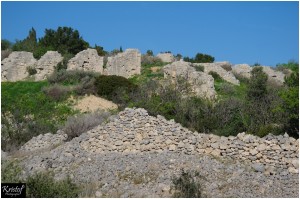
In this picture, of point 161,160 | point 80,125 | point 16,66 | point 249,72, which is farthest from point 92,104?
point 249,72

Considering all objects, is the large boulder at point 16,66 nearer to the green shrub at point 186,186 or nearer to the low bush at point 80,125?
the low bush at point 80,125

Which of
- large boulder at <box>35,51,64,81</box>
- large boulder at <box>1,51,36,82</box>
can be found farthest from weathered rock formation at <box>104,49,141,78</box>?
large boulder at <box>1,51,36,82</box>

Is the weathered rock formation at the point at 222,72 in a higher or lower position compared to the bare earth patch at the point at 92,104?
higher

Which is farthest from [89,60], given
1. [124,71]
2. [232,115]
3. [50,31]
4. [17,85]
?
[232,115]

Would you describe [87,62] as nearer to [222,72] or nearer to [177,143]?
[222,72]

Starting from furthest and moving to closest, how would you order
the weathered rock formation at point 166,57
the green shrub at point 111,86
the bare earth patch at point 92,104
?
the weathered rock formation at point 166,57
the green shrub at point 111,86
the bare earth patch at point 92,104

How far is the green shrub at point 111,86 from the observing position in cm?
2392

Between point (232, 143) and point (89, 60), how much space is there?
2017cm

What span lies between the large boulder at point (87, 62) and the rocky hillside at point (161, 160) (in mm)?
16434

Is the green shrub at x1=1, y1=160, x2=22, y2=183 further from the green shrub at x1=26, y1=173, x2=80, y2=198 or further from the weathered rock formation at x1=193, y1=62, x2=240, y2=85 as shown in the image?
the weathered rock formation at x1=193, y1=62, x2=240, y2=85

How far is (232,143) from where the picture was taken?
13.0 metres

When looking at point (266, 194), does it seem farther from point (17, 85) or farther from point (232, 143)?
point (17, 85)

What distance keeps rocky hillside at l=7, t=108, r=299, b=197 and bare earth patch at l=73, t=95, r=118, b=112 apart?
7575 millimetres

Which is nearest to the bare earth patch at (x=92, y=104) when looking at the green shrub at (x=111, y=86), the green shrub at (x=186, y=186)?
the green shrub at (x=111, y=86)
